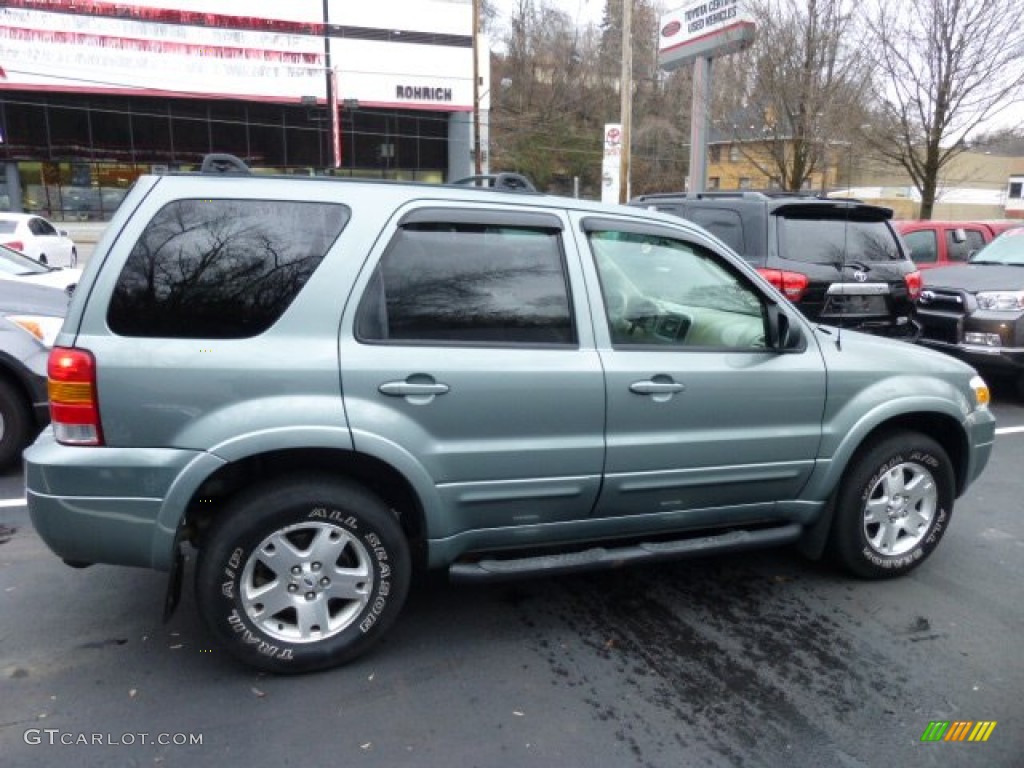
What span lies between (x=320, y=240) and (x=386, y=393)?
0.64 metres

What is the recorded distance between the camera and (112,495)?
8.93 ft

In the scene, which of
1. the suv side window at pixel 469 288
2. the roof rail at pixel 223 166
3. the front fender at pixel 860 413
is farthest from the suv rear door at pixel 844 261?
the roof rail at pixel 223 166

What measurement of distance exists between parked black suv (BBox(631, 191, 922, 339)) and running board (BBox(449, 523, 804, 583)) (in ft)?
11.1

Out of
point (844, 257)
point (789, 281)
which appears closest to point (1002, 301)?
point (844, 257)

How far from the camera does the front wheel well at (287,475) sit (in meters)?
2.89

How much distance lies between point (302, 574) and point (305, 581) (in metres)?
0.03

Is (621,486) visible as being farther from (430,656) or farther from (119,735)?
(119,735)

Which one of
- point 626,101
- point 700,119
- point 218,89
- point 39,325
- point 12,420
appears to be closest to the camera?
point 12,420

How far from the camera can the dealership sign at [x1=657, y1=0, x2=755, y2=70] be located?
14.1 m

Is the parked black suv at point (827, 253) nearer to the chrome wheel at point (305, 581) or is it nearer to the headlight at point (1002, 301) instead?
the headlight at point (1002, 301)

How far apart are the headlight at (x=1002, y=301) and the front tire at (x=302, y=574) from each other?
23.9 ft

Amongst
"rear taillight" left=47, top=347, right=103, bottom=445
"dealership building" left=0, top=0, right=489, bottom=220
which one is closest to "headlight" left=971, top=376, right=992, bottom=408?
"rear taillight" left=47, top=347, right=103, bottom=445

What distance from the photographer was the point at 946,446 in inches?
161

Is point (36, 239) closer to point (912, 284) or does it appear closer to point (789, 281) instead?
point (789, 281)
